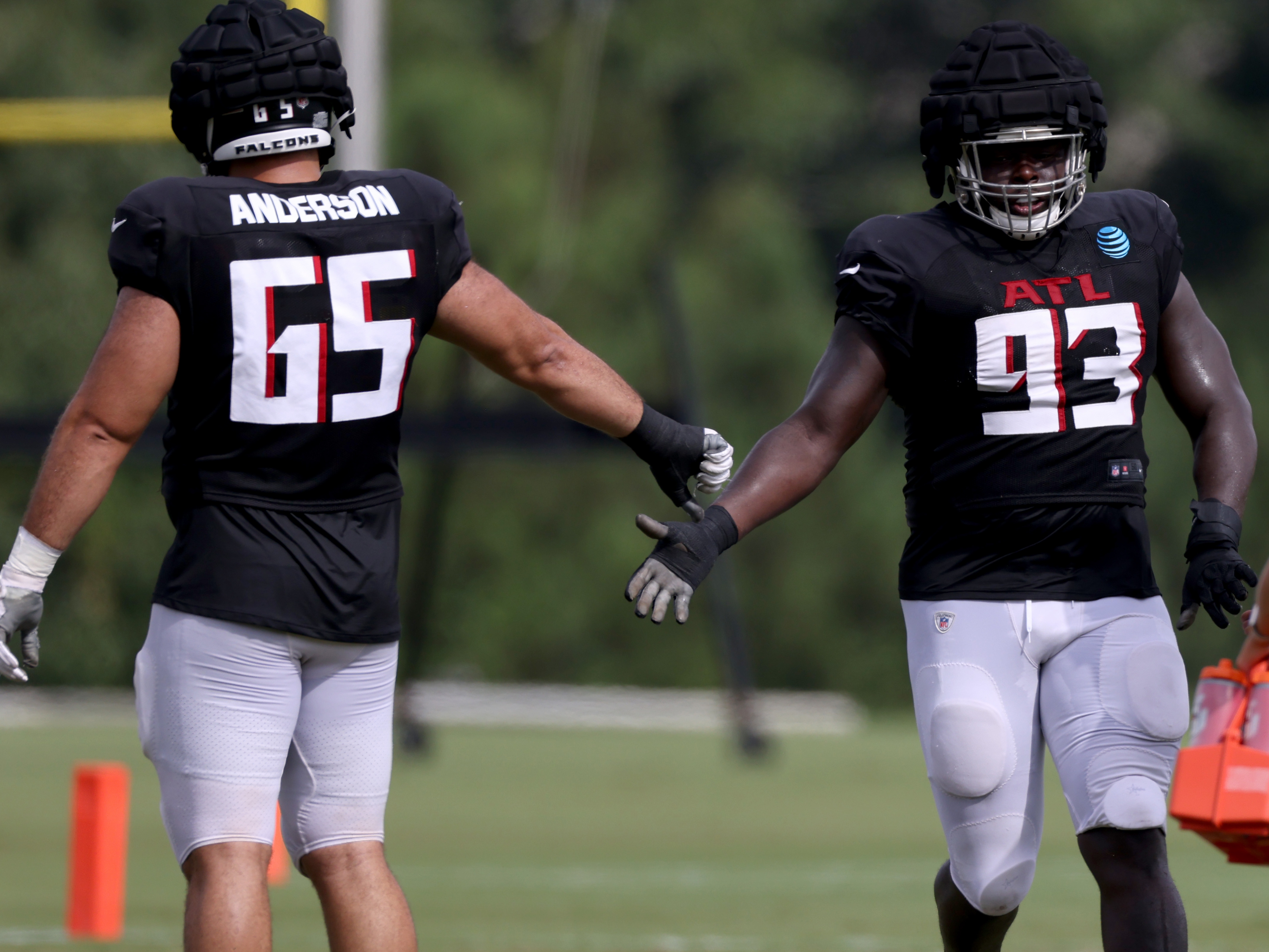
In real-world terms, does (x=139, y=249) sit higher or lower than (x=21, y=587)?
higher

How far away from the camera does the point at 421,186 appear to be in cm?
415

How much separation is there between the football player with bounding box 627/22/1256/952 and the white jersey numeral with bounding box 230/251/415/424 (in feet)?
2.07

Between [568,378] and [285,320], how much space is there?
66 centimetres

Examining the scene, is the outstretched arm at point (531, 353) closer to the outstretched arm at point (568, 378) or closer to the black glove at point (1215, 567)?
the outstretched arm at point (568, 378)

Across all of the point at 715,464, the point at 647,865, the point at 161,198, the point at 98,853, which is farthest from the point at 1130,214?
the point at 647,865

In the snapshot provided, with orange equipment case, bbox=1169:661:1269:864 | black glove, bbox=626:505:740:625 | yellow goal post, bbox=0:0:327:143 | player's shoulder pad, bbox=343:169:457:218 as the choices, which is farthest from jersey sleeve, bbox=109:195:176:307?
yellow goal post, bbox=0:0:327:143

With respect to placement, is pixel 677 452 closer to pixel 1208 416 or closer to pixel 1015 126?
pixel 1015 126

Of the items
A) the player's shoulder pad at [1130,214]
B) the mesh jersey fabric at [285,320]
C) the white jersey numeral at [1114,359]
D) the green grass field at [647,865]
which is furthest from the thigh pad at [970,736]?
the green grass field at [647,865]

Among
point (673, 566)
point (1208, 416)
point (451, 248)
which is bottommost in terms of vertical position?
point (673, 566)

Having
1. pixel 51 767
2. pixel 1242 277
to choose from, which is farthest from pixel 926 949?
pixel 1242 277

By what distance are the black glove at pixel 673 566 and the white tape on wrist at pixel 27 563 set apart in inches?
40.9

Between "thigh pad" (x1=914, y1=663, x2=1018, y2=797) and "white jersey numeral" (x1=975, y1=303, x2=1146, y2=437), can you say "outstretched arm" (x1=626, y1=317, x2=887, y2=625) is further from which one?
"thigh pad" (x1=914, y1=663, x2=1018, y2=797)

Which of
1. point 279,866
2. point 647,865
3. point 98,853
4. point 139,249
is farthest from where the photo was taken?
point 647,865

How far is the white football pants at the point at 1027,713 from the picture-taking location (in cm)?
424
